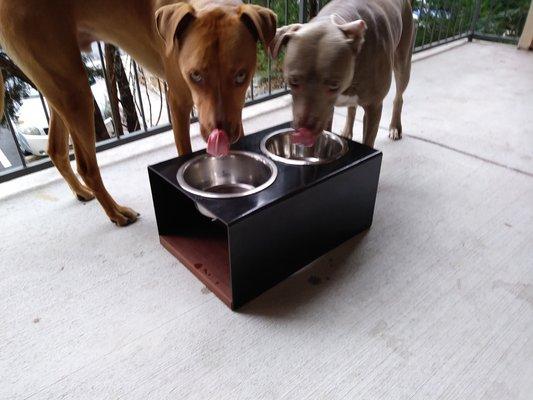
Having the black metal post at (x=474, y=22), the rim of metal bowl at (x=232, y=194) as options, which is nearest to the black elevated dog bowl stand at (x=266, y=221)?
the rim of metal bowl at (x=232, y=194)

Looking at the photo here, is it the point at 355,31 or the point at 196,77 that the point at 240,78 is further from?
the point at 355,31

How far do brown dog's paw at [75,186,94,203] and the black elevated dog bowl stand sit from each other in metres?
0.45

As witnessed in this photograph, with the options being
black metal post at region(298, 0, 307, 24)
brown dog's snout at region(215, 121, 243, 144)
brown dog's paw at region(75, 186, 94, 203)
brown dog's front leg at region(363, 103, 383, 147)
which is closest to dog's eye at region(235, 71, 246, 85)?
brown dog's snout at region(215, 121, 243, 144)

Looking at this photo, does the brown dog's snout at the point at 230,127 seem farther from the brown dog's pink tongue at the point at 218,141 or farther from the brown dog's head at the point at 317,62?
the brown dog's head at the point at 317,62

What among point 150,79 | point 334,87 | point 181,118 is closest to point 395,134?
point 334,87

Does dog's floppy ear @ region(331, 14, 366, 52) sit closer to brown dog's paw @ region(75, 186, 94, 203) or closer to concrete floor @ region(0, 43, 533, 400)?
concrete floor @ region(0, 43, 533, 400)

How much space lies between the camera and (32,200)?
1.68 m

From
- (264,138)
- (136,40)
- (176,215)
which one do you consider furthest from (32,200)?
(264,138)

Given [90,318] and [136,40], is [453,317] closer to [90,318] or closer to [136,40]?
[90,318]

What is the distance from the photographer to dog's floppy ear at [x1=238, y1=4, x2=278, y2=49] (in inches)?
42.0

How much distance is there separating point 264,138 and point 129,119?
1.61 meters

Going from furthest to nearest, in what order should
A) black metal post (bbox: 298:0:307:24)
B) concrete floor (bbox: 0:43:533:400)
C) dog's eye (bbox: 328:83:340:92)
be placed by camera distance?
black metal post (bbox: 298:0:307:24) < dog's eye (bbox: 328:83:340:92) < concrete floor (bbox: 0:43:533:400)

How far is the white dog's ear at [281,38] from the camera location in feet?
4.01

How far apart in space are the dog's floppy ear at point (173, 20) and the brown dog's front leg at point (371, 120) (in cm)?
73
